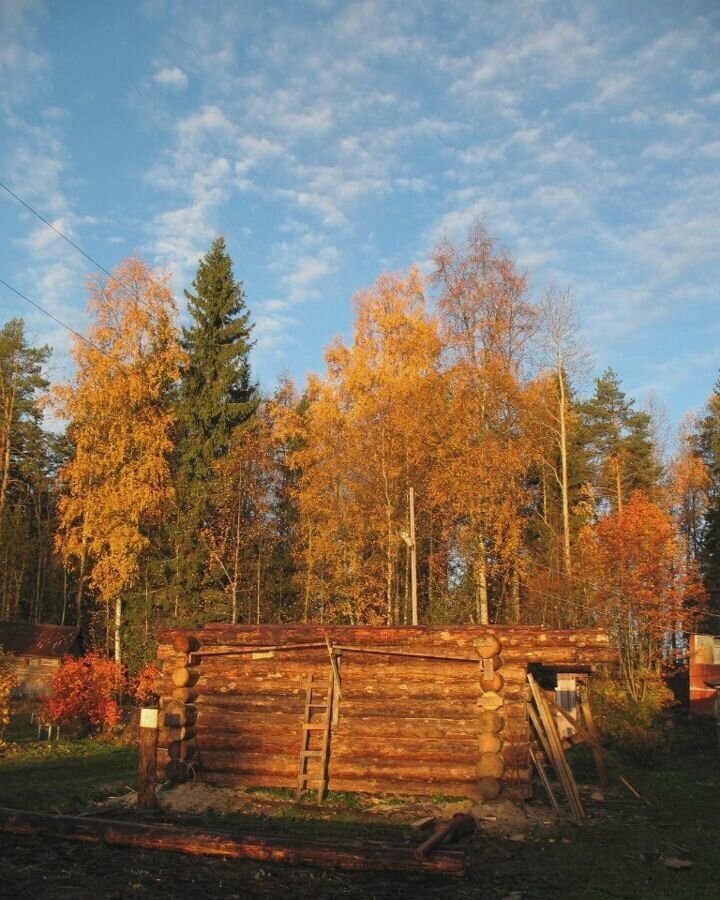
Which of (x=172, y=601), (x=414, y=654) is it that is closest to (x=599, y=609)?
(x=172, y=601)

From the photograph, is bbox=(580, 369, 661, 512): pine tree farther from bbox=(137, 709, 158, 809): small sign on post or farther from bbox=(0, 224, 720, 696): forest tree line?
bbox=(137, 709, 158, 809): small sign on post

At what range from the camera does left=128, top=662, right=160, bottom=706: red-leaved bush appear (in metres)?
26.6

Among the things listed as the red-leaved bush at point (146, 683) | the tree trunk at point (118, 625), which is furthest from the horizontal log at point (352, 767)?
the tree trunk at point (118, 625)

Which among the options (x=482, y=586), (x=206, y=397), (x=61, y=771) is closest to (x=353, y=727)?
(x=61, y=771)

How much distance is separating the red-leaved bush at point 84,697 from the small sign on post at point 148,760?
1332cm

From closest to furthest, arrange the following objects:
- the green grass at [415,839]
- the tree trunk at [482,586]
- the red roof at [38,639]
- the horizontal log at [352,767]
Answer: the green grass at [415,839] → the horizontal log at [352,767] → the tree trunk at [482,586] → the red roof at [38,639]

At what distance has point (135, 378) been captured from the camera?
2878cm

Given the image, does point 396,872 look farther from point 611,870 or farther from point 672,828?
point 672,828

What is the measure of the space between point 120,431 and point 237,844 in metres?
21.2

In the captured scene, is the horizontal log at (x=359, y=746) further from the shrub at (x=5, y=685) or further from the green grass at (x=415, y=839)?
the shrub at (x=5, y=685)

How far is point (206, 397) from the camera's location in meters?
32.4

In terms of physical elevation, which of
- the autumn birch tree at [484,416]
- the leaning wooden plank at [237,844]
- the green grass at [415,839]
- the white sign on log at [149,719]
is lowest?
the green grass at [415,839]

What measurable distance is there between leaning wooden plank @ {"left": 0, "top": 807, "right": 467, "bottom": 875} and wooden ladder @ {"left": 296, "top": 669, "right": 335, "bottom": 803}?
12.1 feet

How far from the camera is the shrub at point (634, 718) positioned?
20172mm
